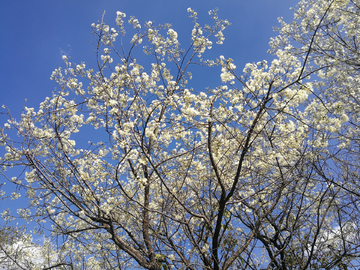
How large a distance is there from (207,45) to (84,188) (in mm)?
4633

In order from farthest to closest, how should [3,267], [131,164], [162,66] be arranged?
1. [3,267]
2. [162,66]
3. [131,164]

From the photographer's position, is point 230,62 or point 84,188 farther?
point 84,188

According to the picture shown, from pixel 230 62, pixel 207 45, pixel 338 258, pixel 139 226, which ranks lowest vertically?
pixel 338 258

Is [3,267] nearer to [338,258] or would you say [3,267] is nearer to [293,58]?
[338,258]

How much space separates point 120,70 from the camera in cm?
544

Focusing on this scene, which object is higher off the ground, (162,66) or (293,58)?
(162,66)

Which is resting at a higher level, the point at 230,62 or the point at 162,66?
the point at 162,66

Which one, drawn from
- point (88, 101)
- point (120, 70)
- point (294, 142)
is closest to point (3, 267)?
point (88, 101)

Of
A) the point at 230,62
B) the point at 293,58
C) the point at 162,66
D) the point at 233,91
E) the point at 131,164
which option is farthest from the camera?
the point at 162,66

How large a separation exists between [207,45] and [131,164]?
3.68 metres

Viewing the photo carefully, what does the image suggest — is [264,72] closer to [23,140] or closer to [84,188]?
[84,188]

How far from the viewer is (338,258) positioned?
4574 mm

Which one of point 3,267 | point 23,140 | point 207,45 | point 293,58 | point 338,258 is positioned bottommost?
point 3,267

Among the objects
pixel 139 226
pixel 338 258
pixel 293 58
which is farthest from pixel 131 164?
pixel 338 258
